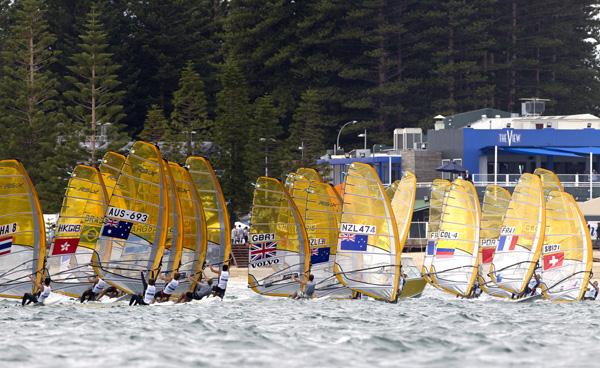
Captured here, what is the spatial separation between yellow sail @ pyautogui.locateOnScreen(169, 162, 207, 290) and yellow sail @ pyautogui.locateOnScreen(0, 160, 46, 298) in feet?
13.7

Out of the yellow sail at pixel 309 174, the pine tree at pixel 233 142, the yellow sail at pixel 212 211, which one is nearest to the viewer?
the yellow sail at pixel 212 211

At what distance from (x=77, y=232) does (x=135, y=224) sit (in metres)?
2.68

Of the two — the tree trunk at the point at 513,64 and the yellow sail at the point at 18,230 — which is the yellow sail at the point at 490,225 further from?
the tree trunk at the point at 513,64

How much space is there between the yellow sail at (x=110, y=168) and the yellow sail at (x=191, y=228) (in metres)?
1.73

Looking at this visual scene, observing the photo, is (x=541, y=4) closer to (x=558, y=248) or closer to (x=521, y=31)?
(x=521, y=31)

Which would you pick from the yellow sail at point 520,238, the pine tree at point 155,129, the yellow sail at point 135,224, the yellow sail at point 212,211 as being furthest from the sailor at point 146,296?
the pine tree at point 155,129

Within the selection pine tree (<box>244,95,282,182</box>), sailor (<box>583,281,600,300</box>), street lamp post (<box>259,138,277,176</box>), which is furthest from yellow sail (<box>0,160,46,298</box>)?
street lamp post (<box>259,138,277,176</box>)

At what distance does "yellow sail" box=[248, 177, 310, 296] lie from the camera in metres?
38.5

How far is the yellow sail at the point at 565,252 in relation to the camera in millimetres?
40281

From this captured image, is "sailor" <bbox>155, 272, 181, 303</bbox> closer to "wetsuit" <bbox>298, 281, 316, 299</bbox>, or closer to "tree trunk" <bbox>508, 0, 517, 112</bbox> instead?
"wetsuit" <bbox>298, 281, 316, 299</bbox>

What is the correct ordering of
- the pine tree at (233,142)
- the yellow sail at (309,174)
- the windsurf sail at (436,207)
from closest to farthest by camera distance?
1. the yellow sail at (309,174)
2. the windsurf sail at (436,207)
3. the pine tree at (233,142)

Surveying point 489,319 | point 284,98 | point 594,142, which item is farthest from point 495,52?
point 489,319

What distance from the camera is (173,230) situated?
37375mm

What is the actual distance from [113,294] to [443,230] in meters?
9.64
